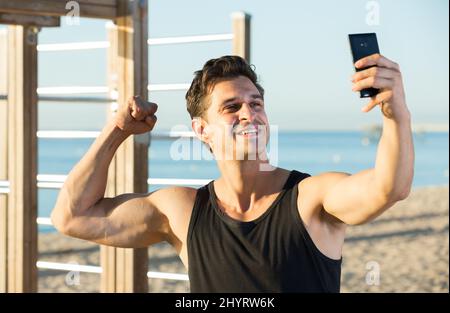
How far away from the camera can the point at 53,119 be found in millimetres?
25797

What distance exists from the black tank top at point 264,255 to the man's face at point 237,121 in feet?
0.52

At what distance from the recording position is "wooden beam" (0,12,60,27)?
4000 millimetres

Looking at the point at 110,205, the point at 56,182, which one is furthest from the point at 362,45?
the point at 56,182

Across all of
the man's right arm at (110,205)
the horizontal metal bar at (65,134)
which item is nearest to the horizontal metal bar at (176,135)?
the horizontal metal bar at (65,134)

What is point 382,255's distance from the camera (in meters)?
13.3

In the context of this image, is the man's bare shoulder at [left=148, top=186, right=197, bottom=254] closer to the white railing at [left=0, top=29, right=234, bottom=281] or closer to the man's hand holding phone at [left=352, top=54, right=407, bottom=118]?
the man's hand holding phone at [left=352, top=54, right=407, bottom=118]

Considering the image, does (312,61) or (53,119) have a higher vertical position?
(312,61)

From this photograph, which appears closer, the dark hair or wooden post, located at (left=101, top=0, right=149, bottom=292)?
the dark hair

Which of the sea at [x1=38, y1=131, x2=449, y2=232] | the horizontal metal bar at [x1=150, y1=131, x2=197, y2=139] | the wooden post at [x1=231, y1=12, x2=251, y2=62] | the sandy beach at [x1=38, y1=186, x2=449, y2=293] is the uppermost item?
the wooden post at [x1=231, y1=12, x2=251, y2=62]

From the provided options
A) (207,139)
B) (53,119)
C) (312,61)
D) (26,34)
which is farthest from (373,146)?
(207,139)

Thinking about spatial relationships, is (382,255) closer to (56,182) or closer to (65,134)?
(56,182)

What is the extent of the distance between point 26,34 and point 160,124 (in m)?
20.7

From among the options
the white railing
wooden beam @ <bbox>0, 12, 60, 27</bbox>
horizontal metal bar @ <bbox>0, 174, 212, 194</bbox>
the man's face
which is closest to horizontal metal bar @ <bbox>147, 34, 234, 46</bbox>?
the white railing

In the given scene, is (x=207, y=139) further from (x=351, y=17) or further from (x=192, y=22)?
(x=351, y=17)
